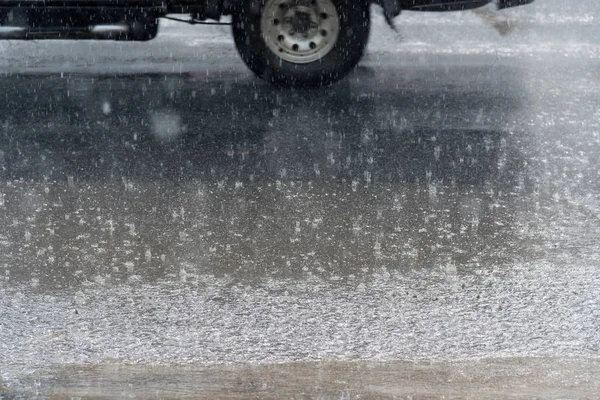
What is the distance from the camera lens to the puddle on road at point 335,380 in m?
3.91

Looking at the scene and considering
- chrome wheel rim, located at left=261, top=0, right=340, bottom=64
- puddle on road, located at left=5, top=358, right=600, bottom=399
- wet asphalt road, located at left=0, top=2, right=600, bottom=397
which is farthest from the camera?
chrome wheel rim, located at left=261, top=0, right=340, bottom=64

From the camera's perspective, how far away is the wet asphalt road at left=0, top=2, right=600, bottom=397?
442 centimetres

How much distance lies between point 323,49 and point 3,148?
2.63 meters

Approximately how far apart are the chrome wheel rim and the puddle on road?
431cm

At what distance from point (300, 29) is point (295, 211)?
2.70 metres

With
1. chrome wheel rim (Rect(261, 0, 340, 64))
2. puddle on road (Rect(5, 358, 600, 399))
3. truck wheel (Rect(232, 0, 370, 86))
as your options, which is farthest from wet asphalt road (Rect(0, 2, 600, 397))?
chrome wheel rim (Rect(261, 0, 340, 64))

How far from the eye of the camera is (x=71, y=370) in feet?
13.5

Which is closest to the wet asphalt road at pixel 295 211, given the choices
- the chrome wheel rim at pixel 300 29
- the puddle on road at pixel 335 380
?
the puddle on road at pixel 335 380

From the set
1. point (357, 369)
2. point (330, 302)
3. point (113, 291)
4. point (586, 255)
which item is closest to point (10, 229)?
point (113, 291)

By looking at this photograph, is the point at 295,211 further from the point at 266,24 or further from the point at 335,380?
the point at 266,24

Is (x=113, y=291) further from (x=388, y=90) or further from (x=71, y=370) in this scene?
(x=388, y=90)

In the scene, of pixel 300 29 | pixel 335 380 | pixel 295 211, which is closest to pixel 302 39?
pixel 300 29

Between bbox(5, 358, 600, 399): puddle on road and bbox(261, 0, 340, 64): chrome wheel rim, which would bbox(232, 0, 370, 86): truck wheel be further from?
bbox(5, 358, 600, 399): puddle on road

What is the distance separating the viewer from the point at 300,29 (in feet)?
26.3
